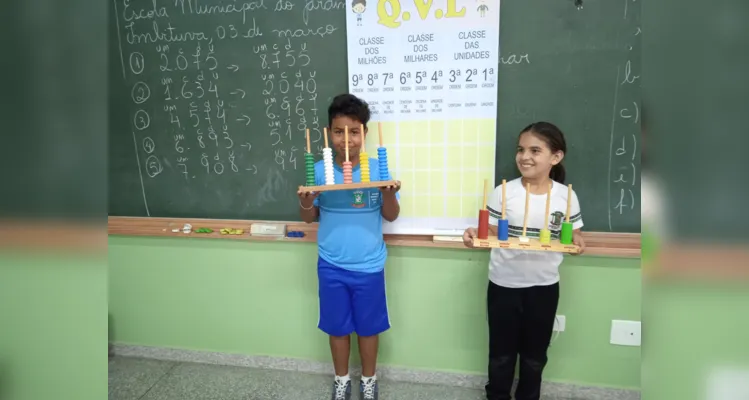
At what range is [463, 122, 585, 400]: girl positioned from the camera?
4.84 feet

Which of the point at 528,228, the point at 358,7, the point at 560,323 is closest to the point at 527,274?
the point at 528,228

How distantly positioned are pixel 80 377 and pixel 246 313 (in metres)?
1.79

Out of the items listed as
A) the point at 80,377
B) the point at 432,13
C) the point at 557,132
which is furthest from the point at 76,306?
the point at 432,13

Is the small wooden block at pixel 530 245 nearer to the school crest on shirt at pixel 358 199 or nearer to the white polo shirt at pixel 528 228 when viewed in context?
the white polo shirt at pixel 528 228

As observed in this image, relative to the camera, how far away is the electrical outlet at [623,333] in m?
1.71

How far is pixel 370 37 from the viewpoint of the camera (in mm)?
1703

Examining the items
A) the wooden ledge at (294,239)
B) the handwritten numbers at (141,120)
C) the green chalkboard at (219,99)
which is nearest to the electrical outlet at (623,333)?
the wooden ledge at (294,239)

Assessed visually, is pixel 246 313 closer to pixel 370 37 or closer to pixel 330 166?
pixel 330 166

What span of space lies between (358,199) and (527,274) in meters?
0.71

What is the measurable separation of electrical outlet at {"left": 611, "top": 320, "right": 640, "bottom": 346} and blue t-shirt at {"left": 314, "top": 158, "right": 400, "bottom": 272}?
1039 mm

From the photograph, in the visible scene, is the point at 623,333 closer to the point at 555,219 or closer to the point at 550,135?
the point at 555,219

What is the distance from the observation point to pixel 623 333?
5.69ft

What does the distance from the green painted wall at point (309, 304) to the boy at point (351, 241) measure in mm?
210

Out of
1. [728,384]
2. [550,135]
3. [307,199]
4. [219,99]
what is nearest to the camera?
[728,384]
